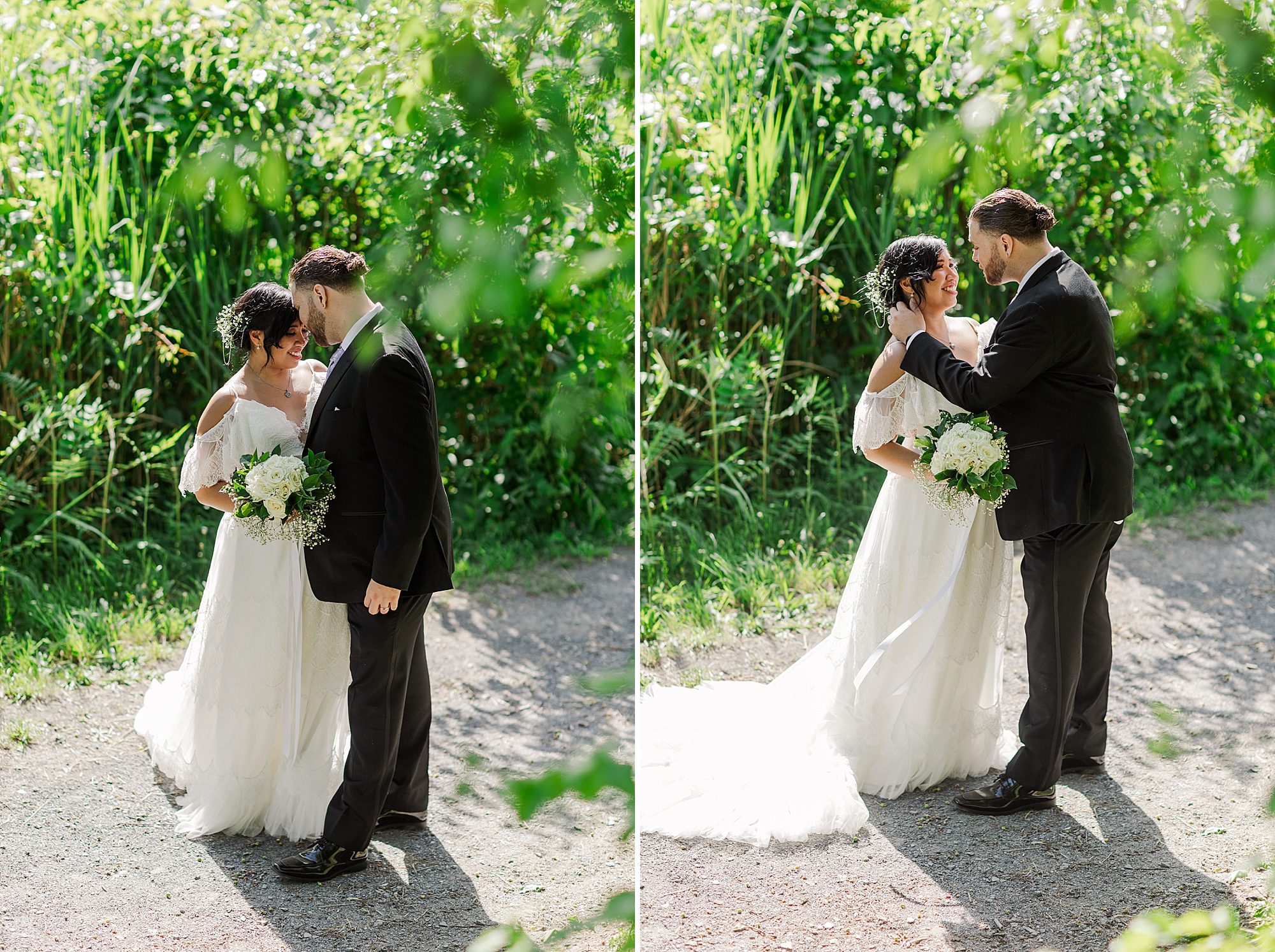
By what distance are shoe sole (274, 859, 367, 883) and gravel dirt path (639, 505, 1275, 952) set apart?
0.76 m

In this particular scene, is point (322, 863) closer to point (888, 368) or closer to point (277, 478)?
point (277, 478)

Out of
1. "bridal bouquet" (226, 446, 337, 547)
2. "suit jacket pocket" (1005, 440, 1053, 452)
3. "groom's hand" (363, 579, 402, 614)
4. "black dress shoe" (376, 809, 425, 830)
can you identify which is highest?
"suit jacket pocket" (1005, 440, 1053, 452)

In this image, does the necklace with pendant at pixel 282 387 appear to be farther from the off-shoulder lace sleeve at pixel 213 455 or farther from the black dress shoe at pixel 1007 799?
the black dress shoe at pixel 1007 799

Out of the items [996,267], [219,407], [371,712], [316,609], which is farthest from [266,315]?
[996,267]

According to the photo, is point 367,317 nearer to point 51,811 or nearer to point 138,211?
point 51,811

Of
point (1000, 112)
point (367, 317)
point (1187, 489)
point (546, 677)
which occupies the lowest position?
point (546, 677)

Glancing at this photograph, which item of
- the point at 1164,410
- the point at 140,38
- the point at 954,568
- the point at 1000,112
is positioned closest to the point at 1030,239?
the point at 1000,112

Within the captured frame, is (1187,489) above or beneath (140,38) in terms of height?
beneath

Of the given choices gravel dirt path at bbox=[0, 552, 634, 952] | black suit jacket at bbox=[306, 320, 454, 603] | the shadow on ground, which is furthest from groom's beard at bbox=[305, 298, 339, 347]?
the shadow on ground

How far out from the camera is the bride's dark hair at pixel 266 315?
293cm

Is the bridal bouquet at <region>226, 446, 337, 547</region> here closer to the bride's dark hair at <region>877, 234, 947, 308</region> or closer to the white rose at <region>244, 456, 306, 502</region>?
the white rose at <region>244, 456, 306, 502</region>

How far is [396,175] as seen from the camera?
16.3 feet

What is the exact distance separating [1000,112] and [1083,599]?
1.34 m

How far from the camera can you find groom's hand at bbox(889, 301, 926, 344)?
9.74ft
